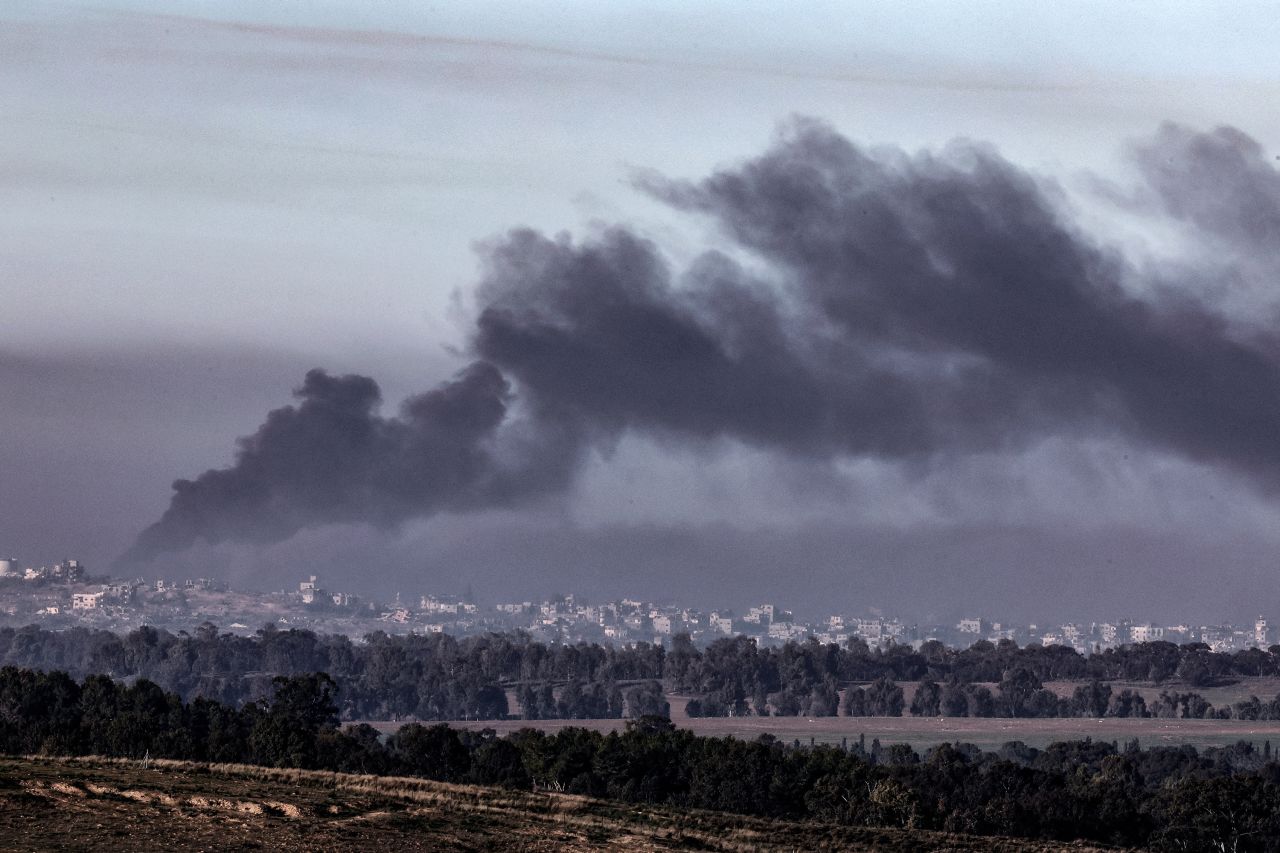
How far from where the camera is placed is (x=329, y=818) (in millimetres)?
70188

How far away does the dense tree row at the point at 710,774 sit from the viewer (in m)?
123

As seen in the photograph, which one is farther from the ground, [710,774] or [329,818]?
[710,774]

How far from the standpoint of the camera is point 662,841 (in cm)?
7525

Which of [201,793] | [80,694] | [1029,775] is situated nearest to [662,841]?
[201,793]

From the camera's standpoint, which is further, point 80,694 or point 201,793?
point 80,694

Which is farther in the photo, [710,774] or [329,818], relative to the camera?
[710,774]

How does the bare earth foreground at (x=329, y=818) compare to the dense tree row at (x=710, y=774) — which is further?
the dense tree row at (x=710, y=774)

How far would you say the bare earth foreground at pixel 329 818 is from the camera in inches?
2456

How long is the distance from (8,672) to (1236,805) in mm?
118133

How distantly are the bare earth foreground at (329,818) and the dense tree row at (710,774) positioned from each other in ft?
84.8

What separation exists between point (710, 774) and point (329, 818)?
6516cm

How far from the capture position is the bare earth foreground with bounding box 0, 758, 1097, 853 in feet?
205

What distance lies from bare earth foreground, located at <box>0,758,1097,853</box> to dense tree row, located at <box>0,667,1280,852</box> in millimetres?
25862

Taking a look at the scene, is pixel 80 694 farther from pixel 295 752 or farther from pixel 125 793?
pixel 125 793
